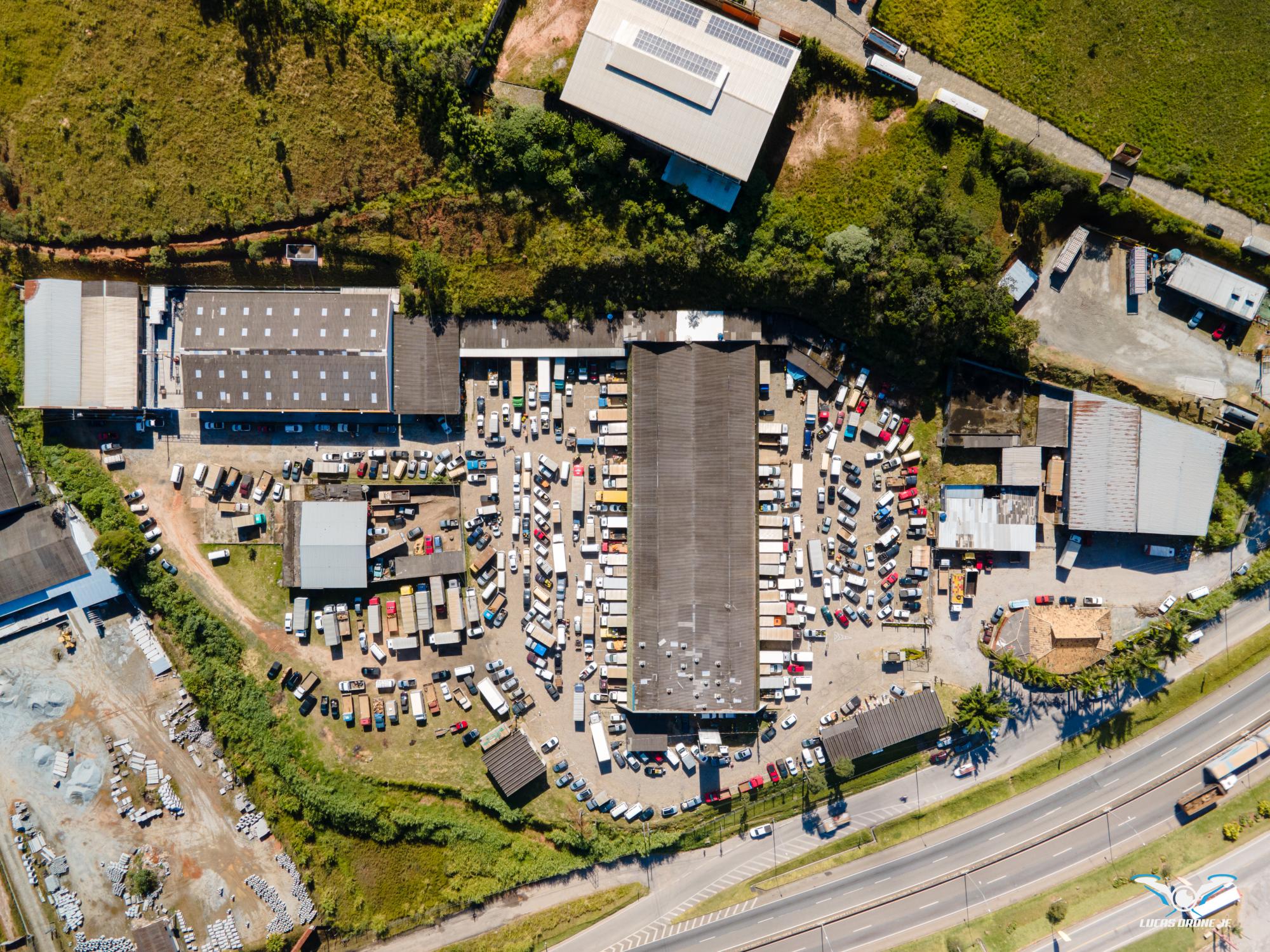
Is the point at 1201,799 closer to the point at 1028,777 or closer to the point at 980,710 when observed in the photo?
the point at 1028,777

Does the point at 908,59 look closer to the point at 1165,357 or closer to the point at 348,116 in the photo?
the point at 1165,357

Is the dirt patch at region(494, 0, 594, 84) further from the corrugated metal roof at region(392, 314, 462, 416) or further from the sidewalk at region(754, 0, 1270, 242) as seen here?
the corrugated metal roof at region(392, 314, 462, 416)

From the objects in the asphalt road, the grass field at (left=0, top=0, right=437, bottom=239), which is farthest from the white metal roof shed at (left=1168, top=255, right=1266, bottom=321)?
the grass field at (left=0, top=0, right=437, bottom=239)

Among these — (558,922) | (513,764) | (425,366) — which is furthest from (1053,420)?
(558,922)

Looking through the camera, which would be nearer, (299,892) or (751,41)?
(751,41)

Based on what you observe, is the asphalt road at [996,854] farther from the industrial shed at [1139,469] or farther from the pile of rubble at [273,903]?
the pile of rubble at [273,903]

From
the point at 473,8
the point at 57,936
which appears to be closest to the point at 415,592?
the point at 57,936

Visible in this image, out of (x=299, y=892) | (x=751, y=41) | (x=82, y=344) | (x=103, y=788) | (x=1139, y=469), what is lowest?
(x=299, y=892)
